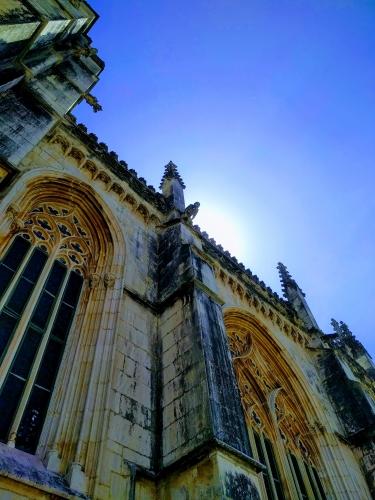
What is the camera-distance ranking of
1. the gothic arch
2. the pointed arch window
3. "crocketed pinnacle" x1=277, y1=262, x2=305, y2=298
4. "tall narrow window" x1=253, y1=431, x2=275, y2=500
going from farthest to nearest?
"crocketed pinnacle" x1=277, y1=262, x2=305, y2=298 < "tall narrow window" x1=253, y1=431, x2=275, y2=500 < the pointed arch window < the gothic arch

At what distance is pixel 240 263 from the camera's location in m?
13.3

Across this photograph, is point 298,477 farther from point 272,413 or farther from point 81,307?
point 81,307

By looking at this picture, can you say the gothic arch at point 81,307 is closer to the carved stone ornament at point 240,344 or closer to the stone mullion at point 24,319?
the stone mullion at point 24,319

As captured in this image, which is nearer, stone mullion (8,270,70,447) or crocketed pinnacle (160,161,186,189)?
stone mullion (8,270,70,447)

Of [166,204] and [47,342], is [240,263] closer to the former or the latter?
[166,204]

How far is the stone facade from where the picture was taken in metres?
4.34

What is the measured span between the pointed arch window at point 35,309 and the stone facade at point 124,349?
0.03 meters

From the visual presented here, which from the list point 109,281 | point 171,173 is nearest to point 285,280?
point 171,173

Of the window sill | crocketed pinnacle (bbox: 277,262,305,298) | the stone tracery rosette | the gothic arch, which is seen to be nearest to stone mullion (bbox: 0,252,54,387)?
the stone tracery rosette

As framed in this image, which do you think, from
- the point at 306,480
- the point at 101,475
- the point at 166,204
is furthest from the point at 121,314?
the point at 306,480

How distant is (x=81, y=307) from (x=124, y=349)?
1.17 m

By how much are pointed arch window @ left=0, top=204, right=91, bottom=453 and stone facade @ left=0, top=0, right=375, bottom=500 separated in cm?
3

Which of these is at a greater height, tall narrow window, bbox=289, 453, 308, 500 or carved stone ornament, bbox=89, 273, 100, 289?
carved stone ornament, bbox=89, 273, 100, 289

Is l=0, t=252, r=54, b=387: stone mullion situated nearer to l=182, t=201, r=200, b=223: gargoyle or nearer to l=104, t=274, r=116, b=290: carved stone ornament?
l=104, t=274, r=116, b=290: carved stone ornament
